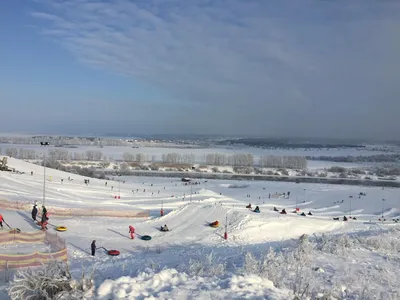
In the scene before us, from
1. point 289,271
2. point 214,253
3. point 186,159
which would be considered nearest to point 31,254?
point 214,253

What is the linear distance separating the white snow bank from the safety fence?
1757 centimetres

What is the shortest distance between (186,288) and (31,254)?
24.8 ft

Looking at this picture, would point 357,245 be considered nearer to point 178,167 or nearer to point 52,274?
point 52,274

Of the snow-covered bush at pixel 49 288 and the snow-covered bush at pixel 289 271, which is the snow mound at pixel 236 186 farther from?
the snow-covered bush at pixel 49 288

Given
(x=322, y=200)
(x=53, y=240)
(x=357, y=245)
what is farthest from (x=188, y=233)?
(x=322, y=200)

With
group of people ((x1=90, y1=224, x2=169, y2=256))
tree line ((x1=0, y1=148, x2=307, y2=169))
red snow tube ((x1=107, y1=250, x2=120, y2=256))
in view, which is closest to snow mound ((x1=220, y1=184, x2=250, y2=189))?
tree line ((x1=0, y1=148, x2=307, y2=169))

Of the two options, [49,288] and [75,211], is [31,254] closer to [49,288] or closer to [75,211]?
[49,288]

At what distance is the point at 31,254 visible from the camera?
13.5 m

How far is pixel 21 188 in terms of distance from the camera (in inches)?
1345

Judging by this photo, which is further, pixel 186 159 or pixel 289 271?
pixel 186 159

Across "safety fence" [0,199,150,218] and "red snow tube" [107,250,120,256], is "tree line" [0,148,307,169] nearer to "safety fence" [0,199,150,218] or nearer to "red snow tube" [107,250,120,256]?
"safety fence" [0,199,150,218]

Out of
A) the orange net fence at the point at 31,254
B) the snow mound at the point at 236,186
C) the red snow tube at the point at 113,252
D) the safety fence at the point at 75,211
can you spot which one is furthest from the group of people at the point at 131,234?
the snow mound at the point at 236,186

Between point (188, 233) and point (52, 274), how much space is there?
591 inches

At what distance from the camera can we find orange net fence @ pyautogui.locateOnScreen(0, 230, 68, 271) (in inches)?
505
